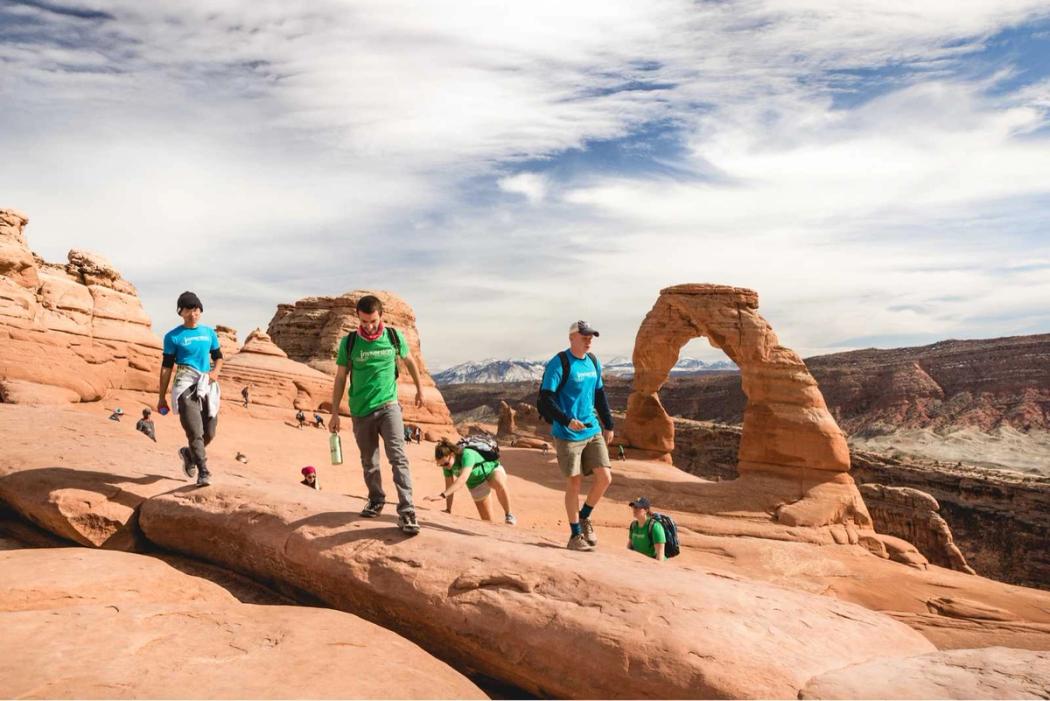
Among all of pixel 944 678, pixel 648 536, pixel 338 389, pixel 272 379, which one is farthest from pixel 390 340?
pixel 272 379

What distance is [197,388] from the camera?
→ 20.8 ft

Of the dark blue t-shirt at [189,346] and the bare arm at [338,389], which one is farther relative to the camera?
the dark blue t-shirt at [189,346]

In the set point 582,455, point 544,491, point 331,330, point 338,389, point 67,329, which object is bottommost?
point 544,491

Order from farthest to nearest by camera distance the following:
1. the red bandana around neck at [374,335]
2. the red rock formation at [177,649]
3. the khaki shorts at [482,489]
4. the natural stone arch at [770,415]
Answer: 1. the natural stone arch at [770,415]
2. the khaki shorts at [482,489]
3. the red bandana around neck at [374,335]
4. the red rock formation at [177,649]

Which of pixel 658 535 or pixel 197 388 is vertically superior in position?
pixel 197 388

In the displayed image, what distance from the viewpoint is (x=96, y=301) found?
17266 millimetres

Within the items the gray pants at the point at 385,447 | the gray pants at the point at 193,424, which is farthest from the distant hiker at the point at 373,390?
the gray pants at the point at 193,424

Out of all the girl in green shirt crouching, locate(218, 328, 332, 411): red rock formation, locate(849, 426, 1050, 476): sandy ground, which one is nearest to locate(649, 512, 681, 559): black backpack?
the girl in green shirt crouching

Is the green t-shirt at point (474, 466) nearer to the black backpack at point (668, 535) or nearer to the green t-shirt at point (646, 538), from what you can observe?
the green t-shirt at point (646, 538)

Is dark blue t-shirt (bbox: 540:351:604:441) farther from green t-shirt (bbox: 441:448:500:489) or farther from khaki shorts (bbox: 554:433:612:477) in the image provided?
green t-shirt (bbox: 441:448:500:489)

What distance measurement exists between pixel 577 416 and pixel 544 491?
13357 millimetres

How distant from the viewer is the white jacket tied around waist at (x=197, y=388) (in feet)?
20.4

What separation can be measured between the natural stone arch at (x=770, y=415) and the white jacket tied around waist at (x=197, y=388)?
1573cm

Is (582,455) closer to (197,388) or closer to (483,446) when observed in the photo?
(483,446)
